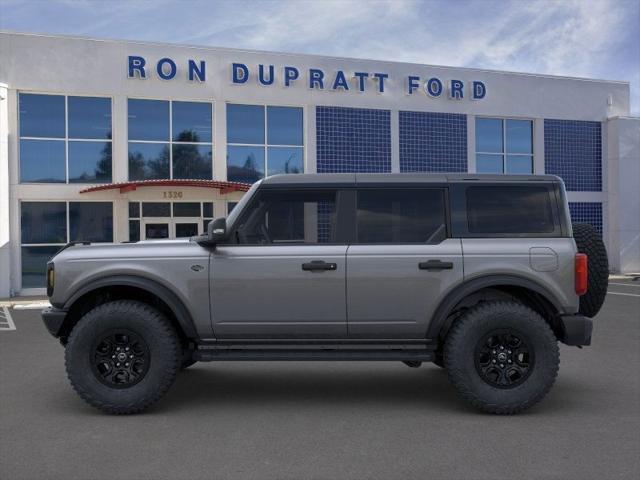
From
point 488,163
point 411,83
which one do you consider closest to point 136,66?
point 411,83

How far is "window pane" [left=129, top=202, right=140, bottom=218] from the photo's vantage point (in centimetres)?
1924

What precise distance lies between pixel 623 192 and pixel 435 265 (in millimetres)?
22519

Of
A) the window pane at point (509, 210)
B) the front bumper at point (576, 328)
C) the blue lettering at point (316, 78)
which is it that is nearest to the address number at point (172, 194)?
the blue lettering at point (316, 78)

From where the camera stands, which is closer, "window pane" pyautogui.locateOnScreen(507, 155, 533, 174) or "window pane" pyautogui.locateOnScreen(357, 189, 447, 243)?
"window pane" pyautogui.locateOnScreen(357, 189, 447, 243)

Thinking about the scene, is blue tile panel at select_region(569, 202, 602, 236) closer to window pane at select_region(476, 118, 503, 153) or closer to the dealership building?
the dealership building

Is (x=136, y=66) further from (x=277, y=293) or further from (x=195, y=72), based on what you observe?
(x=277, y=293)

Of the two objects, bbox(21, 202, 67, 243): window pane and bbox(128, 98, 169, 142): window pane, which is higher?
bbox(128, 98, 169, 142): window pane

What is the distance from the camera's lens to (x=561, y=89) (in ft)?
80.0

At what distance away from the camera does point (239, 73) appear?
65.7 ft

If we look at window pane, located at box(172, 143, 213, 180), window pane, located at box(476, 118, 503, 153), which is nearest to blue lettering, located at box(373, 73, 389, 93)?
window pane, located at box(476, 118, 503, 153)

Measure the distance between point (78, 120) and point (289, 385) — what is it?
595 inches

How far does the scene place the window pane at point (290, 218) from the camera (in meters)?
5.47

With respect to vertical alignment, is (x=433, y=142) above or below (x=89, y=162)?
above

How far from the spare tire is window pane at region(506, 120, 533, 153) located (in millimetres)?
18966
